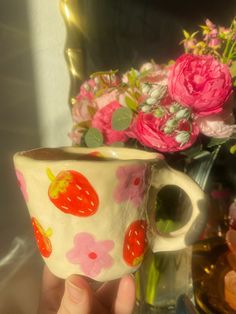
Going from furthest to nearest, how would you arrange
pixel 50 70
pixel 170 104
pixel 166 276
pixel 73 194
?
pixel 50 70, pixel 166 276, pixel 170 104, pixel 73 194

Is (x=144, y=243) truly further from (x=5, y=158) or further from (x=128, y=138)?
(x=5, y=158)

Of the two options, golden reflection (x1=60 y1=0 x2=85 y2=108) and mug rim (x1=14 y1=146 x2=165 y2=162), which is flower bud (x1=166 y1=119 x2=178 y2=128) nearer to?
mug rim (x1=14 y1=146 x2=165 y2=162)

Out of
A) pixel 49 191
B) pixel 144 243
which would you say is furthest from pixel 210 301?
pixel 49 191

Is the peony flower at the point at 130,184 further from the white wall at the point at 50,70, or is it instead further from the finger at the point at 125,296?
the white wall at the point at 50,70

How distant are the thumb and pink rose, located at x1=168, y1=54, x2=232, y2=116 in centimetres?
21

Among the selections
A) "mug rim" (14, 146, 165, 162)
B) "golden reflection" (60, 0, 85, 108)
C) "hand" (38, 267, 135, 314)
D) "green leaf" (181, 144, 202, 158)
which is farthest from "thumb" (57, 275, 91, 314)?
A: "golden reflection" (60, 0, 85, 108)

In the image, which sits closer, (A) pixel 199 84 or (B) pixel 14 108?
(A) pixel 199 84

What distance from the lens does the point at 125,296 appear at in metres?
0.42

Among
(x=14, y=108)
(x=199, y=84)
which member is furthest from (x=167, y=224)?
(x=14, y=108)

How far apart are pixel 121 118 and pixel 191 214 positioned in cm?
14

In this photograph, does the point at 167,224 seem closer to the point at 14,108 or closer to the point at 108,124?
the point at 108,124

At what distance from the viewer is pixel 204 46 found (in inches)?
20.1

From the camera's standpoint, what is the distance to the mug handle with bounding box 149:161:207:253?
385 millimetres

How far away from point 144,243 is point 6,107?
330 mm
